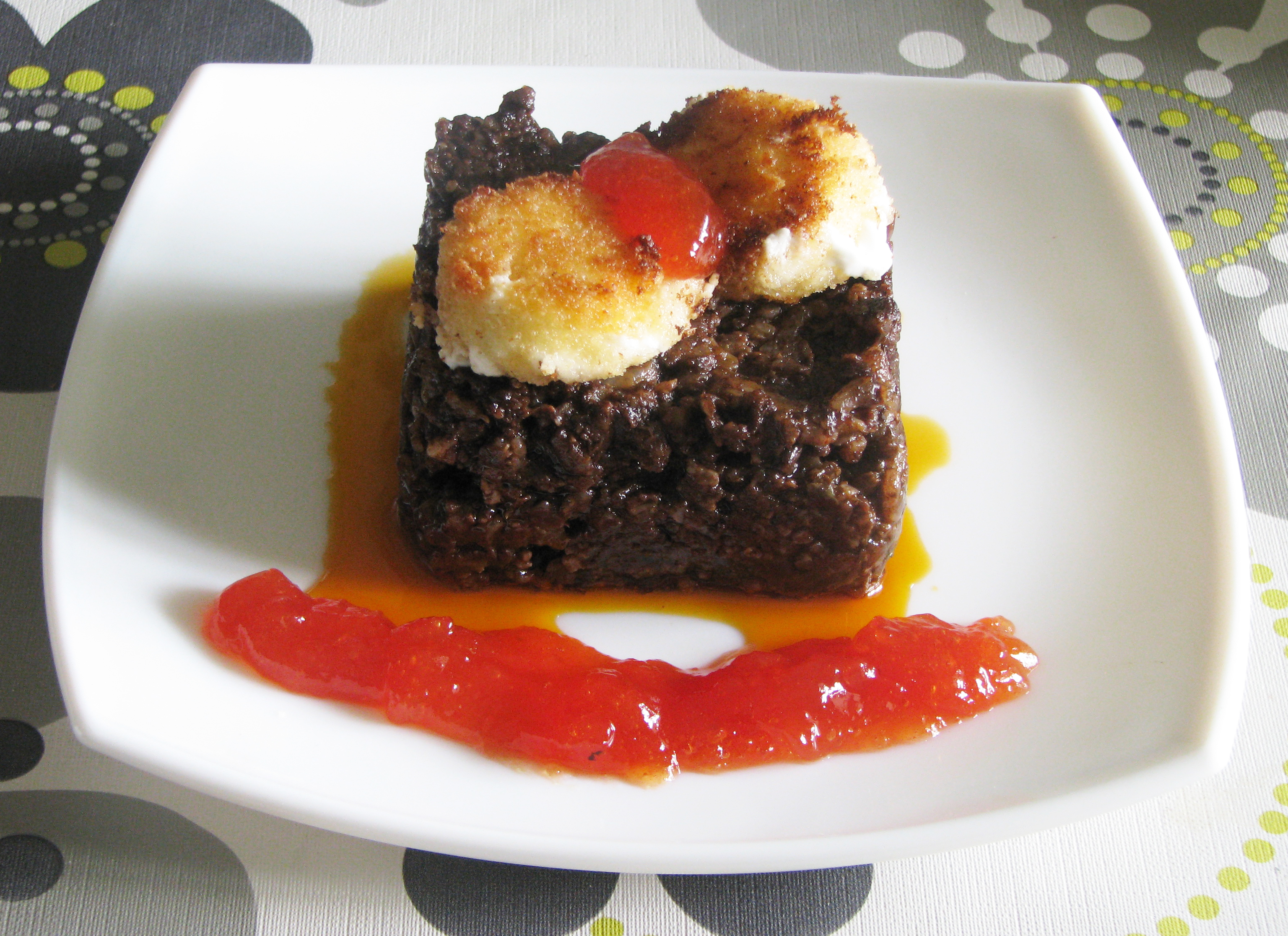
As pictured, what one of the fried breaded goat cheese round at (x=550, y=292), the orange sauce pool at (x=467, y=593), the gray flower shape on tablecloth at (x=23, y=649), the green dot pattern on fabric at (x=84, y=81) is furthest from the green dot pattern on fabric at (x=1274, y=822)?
the green dot pattern on fabric at (x=84, y=81)

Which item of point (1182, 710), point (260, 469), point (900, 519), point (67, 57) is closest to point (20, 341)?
point (260, 469)

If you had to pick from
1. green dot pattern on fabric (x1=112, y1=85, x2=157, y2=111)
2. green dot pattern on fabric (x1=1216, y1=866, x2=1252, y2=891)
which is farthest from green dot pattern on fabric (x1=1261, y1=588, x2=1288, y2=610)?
green dot pattern on fabric (x1=112, y1=85, x2=157, y2=111)

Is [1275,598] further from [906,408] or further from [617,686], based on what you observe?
[617,686]

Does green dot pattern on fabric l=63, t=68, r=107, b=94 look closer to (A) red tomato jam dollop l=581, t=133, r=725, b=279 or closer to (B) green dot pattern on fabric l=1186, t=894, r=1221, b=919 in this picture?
(A) red tomato jam dollop l=581, t=133, r=725, b=279

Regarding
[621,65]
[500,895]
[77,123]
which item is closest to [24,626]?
[500,895]

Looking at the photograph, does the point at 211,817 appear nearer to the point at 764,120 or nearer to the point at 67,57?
the point at 764,120

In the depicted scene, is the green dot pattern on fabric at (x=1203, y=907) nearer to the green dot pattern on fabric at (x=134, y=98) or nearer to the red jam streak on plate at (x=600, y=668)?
the red jam streak on plate at (x=600, y=668)
